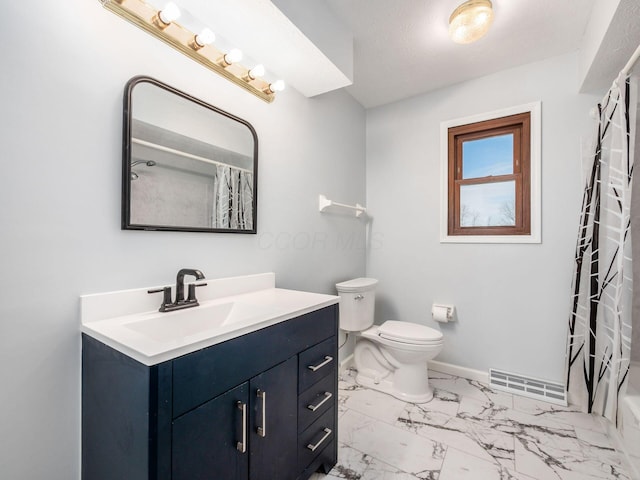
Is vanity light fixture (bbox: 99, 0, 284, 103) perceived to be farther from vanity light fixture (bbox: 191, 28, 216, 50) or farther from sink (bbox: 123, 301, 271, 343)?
sink (bbox: 123, 301, 271, 343)

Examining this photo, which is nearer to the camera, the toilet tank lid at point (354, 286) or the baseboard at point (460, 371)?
the toilet tank lid at point (354, 286)

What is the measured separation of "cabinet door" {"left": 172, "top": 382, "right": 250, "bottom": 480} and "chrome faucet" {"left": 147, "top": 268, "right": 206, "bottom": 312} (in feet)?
1.43

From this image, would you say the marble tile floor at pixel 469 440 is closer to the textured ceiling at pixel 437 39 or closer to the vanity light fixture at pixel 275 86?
the vanity light fixture at pixel 275 86

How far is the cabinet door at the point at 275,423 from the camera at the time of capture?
971mm

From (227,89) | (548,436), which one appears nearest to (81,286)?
(227,89)

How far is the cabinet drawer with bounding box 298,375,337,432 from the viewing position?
3.87 ft

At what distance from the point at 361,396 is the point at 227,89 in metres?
2.09

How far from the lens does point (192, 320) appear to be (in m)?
1.16

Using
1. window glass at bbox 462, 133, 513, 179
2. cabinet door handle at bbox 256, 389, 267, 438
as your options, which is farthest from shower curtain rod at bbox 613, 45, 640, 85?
cabinet door handle at bbox 256, 389, 267, 438

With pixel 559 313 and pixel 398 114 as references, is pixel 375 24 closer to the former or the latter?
pixel 398 114

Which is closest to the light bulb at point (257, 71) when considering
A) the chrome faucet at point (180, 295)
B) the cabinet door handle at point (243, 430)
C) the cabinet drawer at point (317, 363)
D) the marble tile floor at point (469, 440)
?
the chrome faucet at point (180, 295)

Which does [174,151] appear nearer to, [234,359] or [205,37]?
[205,37]

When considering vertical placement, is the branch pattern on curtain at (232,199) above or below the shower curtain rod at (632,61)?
below

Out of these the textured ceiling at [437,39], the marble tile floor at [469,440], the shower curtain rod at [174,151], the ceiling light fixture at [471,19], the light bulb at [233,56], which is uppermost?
the textured ceiling at [437,39]
